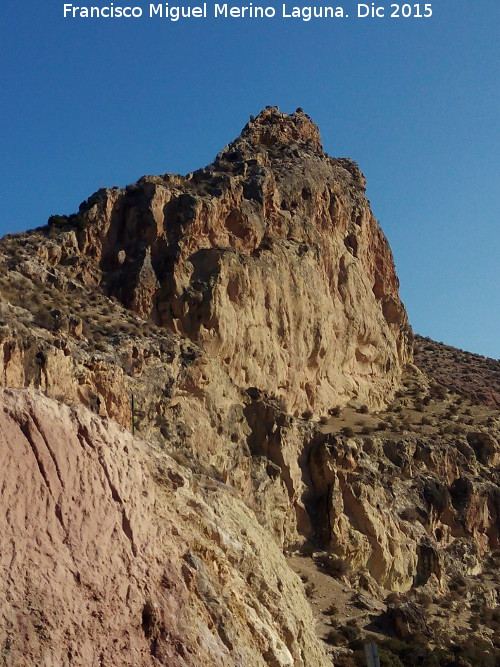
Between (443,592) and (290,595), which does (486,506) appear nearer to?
(443,592)

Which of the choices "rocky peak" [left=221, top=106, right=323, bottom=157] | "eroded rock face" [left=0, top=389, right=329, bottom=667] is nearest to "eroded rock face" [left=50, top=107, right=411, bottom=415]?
"rocky peak" [left=221, top=106, right=323, bottom=157]

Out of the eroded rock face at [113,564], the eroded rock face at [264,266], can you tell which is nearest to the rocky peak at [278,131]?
the eroded rock face at [264,266]

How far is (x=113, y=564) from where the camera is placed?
14727mm

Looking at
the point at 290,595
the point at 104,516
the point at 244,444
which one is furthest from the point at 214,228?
the point at 104,516

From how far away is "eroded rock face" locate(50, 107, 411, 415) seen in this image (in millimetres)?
36844

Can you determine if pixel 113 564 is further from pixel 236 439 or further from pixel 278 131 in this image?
pixel 278 131

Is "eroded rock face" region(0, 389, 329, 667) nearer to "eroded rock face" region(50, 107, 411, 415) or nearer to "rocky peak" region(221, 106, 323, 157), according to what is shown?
"eroded rock face" region(50, 107, 411, 415)

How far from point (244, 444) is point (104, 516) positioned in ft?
56.2

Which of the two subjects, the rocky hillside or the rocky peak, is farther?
the rocky peak

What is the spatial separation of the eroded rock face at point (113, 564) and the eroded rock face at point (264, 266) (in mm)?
18643

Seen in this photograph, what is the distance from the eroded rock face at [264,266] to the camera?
36844 mm

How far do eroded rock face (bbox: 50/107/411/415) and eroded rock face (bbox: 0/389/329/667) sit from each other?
18643 millimetres

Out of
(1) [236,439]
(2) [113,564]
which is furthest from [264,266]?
(2) [113,564]

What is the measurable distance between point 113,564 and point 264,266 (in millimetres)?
26907
